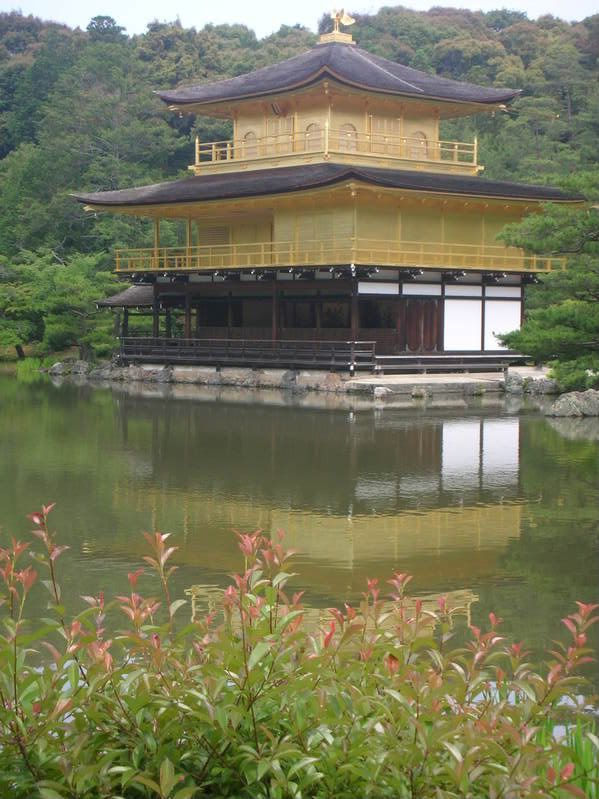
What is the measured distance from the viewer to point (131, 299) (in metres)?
40.6

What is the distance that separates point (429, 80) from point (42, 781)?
39035mm

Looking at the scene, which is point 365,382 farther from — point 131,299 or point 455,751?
point 455,751

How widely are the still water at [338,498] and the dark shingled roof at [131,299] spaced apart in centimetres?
1591

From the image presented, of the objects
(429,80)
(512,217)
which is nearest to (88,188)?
(429,80)

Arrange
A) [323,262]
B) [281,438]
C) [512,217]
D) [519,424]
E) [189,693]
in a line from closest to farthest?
[189,693], [281,438], [519,424], [323,262], [512,217]

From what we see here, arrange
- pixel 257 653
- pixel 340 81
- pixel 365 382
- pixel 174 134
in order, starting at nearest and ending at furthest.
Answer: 1. pixel 257 653
2. pixel 365 382
3. pixel 340 81
4. pixel 174 134

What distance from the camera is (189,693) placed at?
4.28m

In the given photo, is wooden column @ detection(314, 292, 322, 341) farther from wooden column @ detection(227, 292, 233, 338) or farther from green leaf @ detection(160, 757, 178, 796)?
green leaf @ detection(160, 757, 178, 796)

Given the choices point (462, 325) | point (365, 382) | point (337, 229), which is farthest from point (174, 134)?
point (365, 382)

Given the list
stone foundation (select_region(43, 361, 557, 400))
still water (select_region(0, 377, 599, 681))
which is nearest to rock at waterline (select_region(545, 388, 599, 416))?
still water (select_region(0, 377, 599, 681))

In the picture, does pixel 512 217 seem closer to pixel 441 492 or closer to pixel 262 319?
pixel 262 319

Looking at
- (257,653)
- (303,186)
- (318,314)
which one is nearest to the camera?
(257,653)

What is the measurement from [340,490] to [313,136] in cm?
2400

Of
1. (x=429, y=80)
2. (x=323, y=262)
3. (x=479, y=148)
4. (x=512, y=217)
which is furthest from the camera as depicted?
(x=479, y=148)
